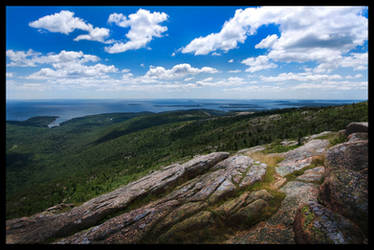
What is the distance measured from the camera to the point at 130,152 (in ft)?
252

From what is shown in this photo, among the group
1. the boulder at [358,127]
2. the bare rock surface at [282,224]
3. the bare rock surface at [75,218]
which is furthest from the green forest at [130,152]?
the bare rock surface at [282,224]

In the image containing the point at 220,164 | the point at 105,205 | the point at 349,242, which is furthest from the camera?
the point at 220,164

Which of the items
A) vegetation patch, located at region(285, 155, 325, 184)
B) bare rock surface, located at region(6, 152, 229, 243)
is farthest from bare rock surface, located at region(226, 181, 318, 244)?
bare rock surface, located at region(6, 152, 229, 243)

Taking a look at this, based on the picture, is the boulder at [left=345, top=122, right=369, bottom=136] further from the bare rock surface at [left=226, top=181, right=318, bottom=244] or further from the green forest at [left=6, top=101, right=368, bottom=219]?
the green forest at [left=6, top=101, right=368, bottom=219]

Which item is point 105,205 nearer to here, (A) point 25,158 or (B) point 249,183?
(B) point 249,183

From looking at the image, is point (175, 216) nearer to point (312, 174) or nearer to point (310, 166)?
point (312, 174)

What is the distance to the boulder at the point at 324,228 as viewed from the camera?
6.18 metres

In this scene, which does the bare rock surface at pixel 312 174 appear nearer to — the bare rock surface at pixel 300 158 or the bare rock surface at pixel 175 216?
the bare rock surface at pixel 300 158

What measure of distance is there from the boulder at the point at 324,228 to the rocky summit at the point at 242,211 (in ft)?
0.12

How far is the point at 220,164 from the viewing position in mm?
14648
